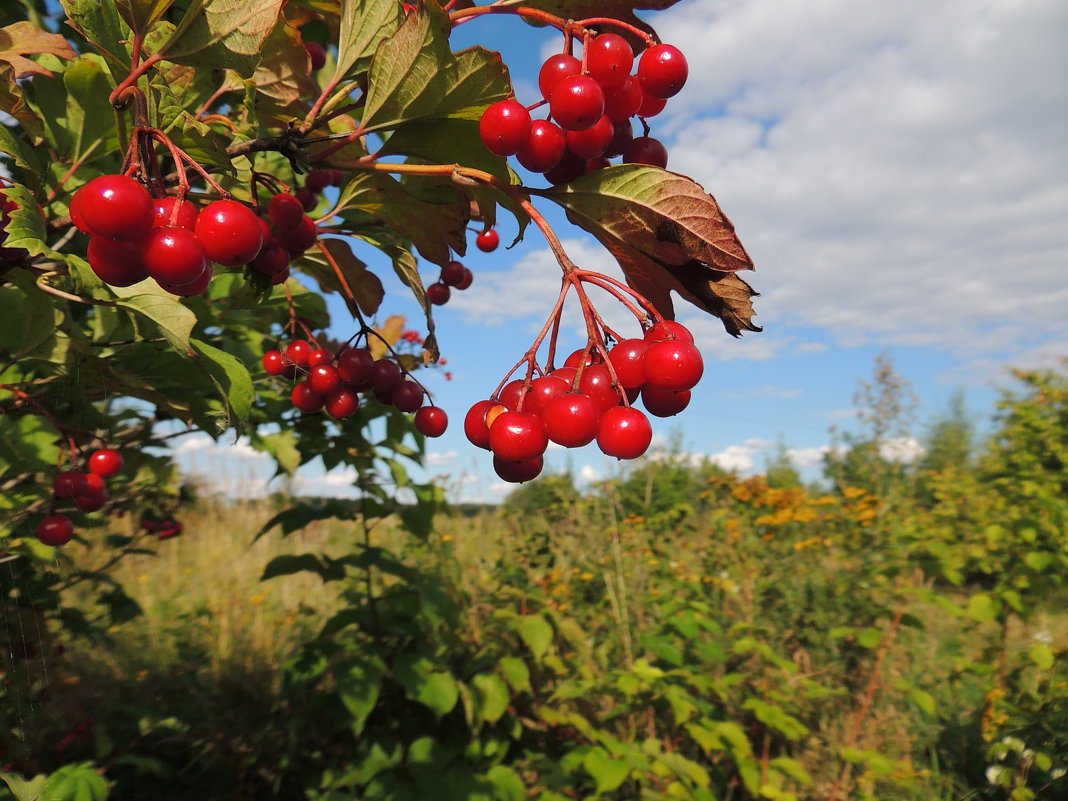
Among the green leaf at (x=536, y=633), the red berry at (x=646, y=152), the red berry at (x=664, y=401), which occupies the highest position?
the red berry at (x=646, y=152)

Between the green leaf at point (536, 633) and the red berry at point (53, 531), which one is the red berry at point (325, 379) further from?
the green leaf at point (536, 633)

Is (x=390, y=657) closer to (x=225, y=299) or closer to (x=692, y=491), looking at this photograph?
(x=225, y=299)

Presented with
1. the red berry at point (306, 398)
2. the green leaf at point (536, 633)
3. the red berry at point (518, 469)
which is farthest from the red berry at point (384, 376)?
the green leaf at point (536, 633)

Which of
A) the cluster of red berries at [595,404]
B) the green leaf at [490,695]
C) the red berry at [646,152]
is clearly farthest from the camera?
the green leaf at [490,695]

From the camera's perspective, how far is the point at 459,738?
8.97 feet

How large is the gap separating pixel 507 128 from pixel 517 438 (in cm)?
33

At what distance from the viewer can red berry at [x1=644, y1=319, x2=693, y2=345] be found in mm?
708

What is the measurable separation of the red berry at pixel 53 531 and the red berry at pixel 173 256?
1.10m

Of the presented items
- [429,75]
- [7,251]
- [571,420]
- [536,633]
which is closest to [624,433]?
[571,420]

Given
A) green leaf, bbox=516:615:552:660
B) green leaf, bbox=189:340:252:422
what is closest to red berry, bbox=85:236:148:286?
green leaf, bbox=189:340:252:422

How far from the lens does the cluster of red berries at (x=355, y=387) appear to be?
44.3 inches

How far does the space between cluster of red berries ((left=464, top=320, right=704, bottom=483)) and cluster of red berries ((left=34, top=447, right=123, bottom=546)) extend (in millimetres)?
993

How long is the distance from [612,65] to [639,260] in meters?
0.21

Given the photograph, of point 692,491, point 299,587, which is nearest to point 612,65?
point 299,587
